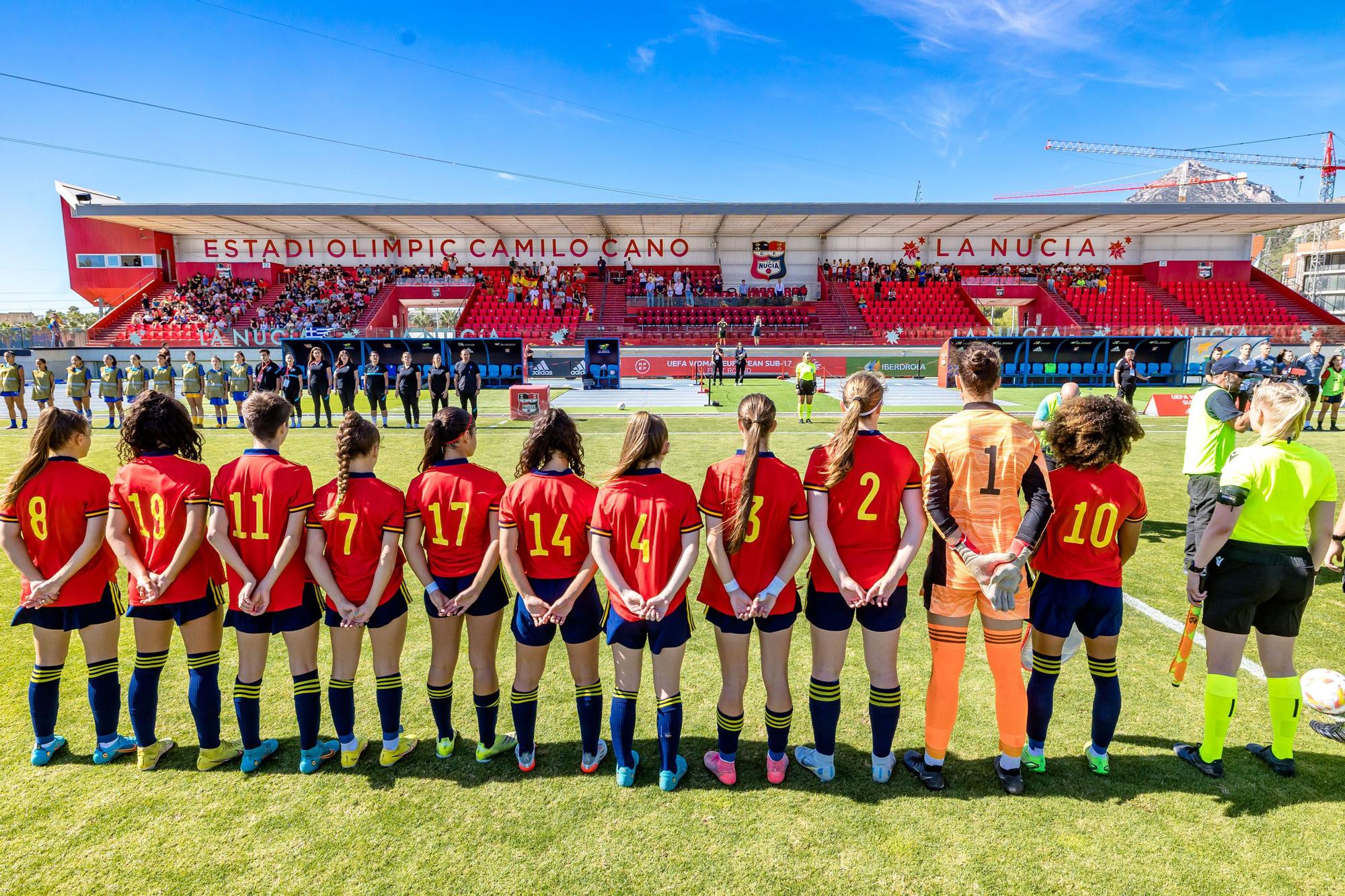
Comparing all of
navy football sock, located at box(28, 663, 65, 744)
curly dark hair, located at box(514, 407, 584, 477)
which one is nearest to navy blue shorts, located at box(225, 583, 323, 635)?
navy football sock, located at box(28, 663, 65, 744)

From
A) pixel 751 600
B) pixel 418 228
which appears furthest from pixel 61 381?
pixel 751 600

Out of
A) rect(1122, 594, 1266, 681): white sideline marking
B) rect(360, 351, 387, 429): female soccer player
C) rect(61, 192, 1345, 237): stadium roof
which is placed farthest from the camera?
rect(61, 192, 1345, 237): stadium roof

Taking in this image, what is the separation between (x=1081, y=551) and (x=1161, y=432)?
14.2 metres

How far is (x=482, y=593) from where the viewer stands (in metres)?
3.49

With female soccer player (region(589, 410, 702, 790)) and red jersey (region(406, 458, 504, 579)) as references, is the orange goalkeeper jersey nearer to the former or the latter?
female soccer player (region(589, 410, 702, 790))

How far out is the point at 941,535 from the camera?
130 inches

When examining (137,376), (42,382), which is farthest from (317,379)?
(42,382)

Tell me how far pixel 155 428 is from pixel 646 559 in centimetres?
257

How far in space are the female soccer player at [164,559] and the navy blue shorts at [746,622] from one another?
8.45 feet

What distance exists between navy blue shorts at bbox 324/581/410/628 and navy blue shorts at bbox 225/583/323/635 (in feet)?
0.33

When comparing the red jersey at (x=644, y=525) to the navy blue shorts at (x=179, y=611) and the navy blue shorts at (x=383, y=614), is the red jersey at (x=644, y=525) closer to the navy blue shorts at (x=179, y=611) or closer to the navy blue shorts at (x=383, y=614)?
the navy blue shorts at (x=383, y=614)

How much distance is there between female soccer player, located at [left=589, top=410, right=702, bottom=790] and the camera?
3.16 meters

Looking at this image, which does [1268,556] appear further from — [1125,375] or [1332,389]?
[1332,389]

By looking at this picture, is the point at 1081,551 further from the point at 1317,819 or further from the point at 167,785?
the point at 167,785
